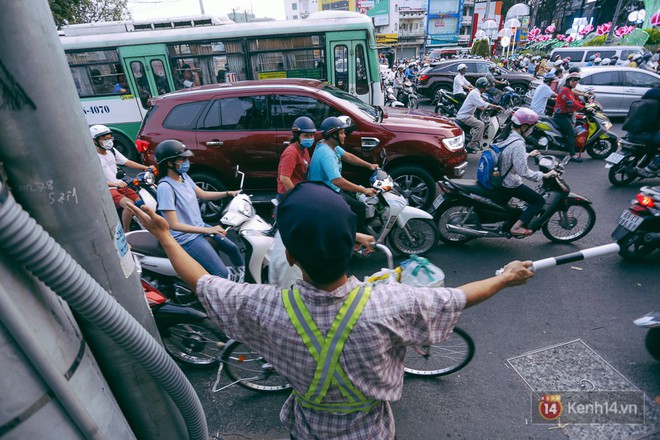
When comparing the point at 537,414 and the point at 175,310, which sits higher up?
the point at 175,310

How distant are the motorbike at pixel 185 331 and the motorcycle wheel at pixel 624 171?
7269 millimetres

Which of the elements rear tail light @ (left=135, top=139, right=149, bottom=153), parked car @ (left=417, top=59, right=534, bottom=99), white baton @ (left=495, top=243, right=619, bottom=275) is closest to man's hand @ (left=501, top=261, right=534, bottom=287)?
white baton @ (left=495, top=243, right=619, bottom=275)

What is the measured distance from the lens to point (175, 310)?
2893mm

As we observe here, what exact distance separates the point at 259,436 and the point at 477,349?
1948 millimetres

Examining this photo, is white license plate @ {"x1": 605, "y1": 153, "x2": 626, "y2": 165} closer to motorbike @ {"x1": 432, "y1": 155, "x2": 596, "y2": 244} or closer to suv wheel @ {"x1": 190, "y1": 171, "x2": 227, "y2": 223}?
motorbike @ {"x1": 432, "y1": 155, "x2": 596, "y2": 244}

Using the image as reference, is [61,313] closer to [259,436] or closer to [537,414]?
[259,436]

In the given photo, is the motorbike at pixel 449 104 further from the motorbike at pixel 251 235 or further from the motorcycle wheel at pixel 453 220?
the motorbike at pixel 251 235

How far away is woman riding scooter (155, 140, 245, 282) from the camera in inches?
120

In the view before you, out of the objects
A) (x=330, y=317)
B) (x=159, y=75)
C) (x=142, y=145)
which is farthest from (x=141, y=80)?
(x=330, y=317)

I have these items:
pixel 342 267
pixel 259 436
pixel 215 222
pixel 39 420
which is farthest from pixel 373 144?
pixel 39 420

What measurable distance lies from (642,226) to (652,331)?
5.77ft

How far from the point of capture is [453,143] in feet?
19.0

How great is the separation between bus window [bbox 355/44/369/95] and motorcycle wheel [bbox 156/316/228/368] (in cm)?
772

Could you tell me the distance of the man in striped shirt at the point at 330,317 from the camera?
1139 millimetres
